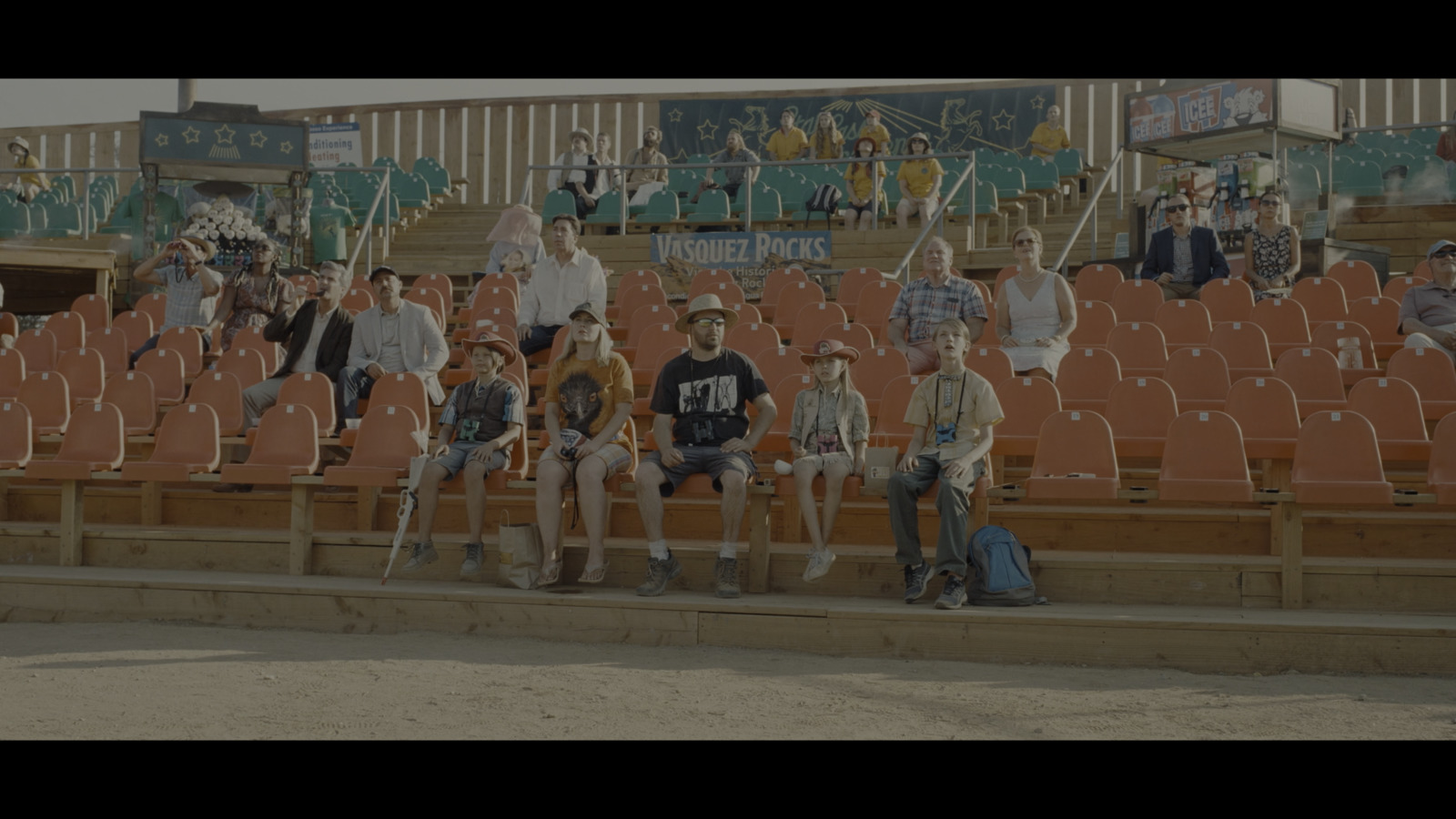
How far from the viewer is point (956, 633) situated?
5426 mm

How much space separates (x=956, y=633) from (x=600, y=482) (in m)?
1.74

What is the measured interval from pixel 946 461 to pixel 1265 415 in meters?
1.66

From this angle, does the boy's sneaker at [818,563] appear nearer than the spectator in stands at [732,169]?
Yes

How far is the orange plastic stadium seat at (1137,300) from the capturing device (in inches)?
352

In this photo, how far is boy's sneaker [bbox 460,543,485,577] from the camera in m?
6.32

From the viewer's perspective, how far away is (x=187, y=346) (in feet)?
29.5

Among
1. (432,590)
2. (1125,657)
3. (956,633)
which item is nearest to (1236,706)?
(1125,657)

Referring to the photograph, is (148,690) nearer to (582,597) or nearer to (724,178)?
(582,597)

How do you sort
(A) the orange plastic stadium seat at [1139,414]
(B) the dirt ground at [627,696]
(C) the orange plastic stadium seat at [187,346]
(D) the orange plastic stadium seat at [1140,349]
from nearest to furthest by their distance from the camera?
(B) the dirt ground at [627,696] → (A) the orange plastic stadium seat at [1139,414] → (D) the orange plastic stadium seat at [1140,349] → (C) the orange plastic stadium seat at [187,346]

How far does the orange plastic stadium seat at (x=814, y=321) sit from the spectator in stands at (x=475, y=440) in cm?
238

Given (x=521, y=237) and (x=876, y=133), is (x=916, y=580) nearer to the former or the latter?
(x=521, y=237)

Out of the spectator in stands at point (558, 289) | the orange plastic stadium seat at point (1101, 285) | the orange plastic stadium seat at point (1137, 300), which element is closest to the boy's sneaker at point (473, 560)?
the spectator in stands at point (558, 289)

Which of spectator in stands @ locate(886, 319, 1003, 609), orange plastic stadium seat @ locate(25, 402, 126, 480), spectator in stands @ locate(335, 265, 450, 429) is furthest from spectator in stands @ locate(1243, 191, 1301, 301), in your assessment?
orange plastic stadium seat @ locate(25, 402, 126, 480)

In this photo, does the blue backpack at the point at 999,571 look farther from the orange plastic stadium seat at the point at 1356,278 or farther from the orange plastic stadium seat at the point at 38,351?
the orange plastic stadium seat at the point at 38,351
